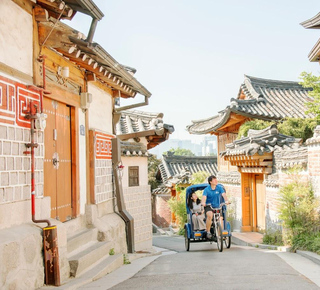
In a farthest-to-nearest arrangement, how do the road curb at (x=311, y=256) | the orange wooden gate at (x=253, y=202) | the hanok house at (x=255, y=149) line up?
the orange wooden gate at (x=253, y=202)
the hanok house at (x=255, y=149)
the road curb at (x=311, y=256)

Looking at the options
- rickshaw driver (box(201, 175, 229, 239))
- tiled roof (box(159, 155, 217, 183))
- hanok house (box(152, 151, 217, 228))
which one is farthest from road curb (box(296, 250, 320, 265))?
tiled roof (box(159, 155, 217, 183))

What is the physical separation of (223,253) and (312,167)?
10.1ft

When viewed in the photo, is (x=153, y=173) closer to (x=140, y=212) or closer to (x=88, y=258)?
(x=140, y=212)

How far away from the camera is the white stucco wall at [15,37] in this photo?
20.4 ft

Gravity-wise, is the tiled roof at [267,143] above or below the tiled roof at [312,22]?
below

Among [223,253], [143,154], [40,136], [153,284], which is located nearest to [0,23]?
[40,136]

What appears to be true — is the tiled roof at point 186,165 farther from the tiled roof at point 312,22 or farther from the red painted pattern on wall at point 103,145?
the tiled roof at point 312,22

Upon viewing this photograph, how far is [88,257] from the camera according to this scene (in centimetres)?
822

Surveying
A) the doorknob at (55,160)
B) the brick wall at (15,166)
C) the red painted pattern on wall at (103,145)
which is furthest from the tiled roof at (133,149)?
the brick wall at (15,166)

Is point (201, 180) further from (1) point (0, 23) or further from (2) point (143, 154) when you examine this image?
(1) point (0, 23)

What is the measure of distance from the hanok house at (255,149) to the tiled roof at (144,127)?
10.1ft

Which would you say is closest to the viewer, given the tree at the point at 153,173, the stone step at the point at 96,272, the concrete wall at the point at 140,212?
the stone step at the point at 96,272

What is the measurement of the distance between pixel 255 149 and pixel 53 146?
363 inches

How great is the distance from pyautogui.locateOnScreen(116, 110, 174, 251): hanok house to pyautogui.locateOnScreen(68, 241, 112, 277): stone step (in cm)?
539
